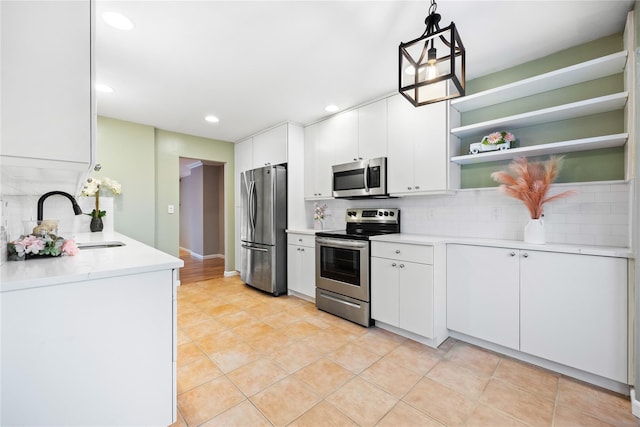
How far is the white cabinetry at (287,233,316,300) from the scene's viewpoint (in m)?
3.41

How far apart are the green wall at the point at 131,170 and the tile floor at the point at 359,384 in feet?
6.35

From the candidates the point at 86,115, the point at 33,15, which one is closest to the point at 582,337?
the point at 86,115

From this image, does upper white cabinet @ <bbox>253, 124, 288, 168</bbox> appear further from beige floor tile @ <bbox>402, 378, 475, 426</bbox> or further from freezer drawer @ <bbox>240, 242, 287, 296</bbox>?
beige floor tile @ <bbox>402, 378, 475, 426</bbox>

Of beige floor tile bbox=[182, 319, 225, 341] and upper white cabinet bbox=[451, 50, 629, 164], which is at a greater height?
upper white cabinet bbox=[451, 50, 629, 164]

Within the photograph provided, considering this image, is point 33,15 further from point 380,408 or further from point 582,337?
point 582,337

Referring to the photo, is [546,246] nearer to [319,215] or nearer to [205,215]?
[319,215]

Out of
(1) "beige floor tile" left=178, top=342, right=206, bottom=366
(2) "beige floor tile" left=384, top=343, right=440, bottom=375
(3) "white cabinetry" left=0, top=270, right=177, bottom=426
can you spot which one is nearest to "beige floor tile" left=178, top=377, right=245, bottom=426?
(3) "white cabinetry" left=0, top=270, right=177, bottom=426

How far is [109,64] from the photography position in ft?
7.52

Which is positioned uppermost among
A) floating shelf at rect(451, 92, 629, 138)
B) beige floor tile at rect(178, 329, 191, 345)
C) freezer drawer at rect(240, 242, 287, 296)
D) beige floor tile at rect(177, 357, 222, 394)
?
floating shelf at rect(451, 92, 629, 138)

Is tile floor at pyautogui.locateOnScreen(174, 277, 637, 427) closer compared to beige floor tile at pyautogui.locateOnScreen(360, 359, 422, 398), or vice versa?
tile floor at pyautogui.locateOnScreen(174, 277, 637, 427)

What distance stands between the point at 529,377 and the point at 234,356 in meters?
2.16

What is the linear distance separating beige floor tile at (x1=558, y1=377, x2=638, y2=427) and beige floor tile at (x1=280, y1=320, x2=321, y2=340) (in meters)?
1.82

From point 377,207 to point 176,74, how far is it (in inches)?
97.7

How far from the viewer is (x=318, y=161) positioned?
3682 mm
